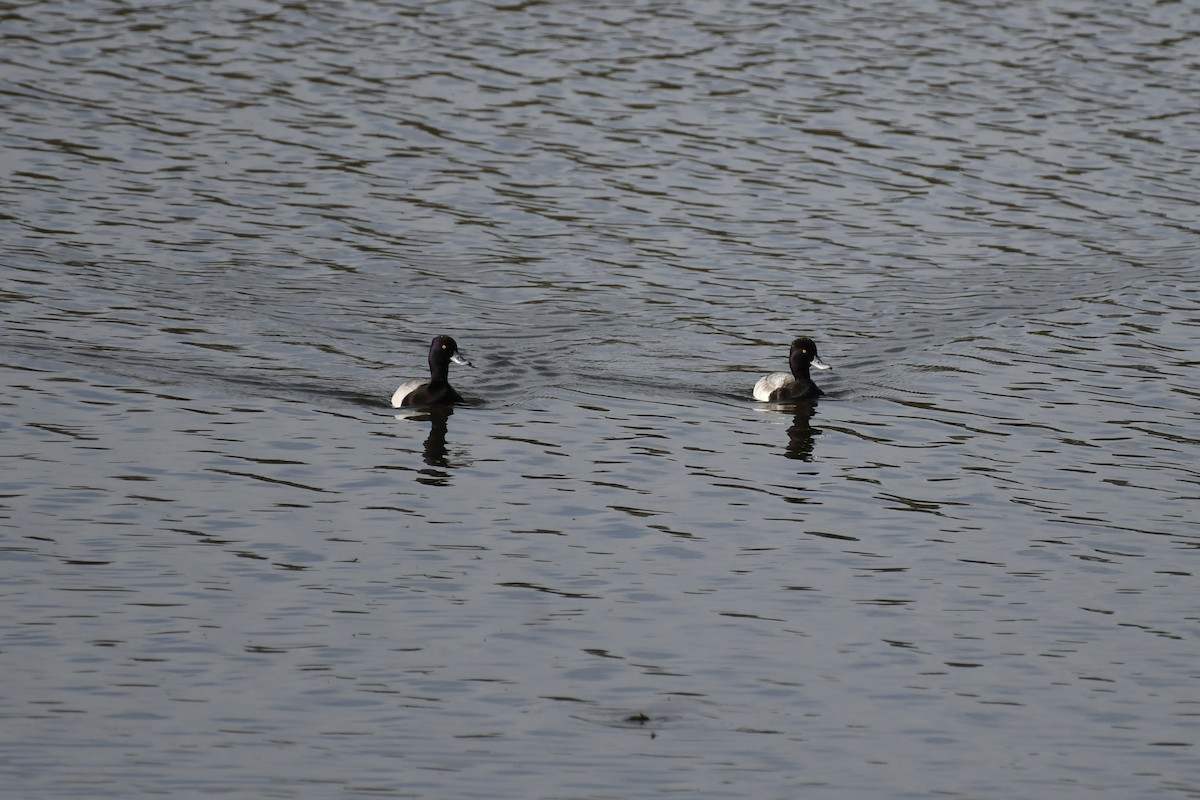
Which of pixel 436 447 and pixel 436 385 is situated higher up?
pixel 436 385

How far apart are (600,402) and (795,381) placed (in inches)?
93.8

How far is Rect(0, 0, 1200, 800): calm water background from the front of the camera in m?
12.6

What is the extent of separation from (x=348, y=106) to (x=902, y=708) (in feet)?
73.2

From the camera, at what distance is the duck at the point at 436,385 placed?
2103 cm

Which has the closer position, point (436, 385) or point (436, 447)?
point (436, 447)

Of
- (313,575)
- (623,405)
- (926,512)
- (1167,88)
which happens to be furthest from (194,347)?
(1167,88)

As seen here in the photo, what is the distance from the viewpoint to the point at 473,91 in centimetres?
3388

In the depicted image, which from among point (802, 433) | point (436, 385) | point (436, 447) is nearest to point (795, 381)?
point (802, 433)

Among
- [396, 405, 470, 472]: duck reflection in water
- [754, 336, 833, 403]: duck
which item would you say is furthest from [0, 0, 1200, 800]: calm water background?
[754, 336, 833, 403]: duck

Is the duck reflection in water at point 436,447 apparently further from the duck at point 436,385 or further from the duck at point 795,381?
the duck at point 795,381

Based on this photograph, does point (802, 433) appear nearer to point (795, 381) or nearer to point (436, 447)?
point (795, 381)

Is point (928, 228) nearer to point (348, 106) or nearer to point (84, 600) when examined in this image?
point (348, 106)

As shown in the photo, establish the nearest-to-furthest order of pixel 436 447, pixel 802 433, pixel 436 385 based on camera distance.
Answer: pixel 436 447, pixel 802 433, pixel 436 385

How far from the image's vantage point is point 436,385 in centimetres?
2117
